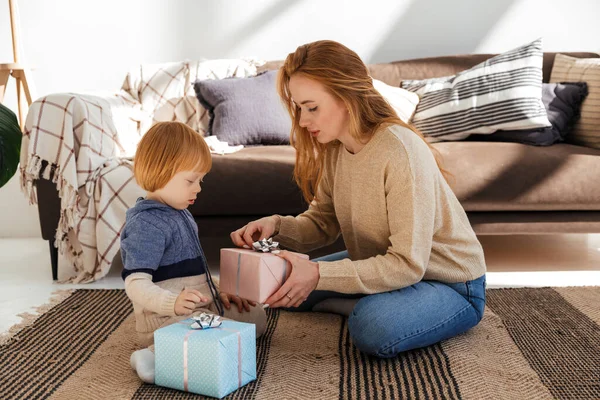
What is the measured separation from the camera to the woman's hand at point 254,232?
1.77 m

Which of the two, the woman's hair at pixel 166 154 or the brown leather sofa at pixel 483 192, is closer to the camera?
the woman's hair at pixel 166 154

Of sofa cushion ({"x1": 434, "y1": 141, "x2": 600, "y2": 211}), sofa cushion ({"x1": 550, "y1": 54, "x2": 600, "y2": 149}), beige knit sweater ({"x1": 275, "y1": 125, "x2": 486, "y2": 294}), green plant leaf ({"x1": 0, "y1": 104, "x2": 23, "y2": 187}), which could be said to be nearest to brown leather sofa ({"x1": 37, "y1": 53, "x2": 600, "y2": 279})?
sofa cushion ({"x1": 434, "y1": 141, "x2": 600, "y2": 211})

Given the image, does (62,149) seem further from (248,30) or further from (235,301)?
(248,30)

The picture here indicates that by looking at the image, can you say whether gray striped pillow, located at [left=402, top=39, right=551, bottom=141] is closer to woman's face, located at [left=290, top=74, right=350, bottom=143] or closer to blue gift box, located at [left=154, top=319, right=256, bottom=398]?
woman's face, located at [left=290, top=74, right=350, bottom=143]

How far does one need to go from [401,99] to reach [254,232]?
140cm

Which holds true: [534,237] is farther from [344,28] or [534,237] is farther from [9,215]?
[9,215]

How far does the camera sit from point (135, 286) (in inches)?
60.4

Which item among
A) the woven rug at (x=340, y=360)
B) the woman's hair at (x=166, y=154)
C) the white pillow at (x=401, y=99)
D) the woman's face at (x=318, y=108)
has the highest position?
the woman's face at (x=318, y=108)

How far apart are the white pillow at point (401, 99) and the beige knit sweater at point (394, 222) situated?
46.0 inches

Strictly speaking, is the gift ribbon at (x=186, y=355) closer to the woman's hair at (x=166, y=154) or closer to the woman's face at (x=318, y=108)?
the woman's hair at (x=166, y=154)

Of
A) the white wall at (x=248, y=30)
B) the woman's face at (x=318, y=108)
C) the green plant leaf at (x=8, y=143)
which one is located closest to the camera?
the woman's face at (x=318, y=108)

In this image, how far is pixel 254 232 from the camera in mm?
1836

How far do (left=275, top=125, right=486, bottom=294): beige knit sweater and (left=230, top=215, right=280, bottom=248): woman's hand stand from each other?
0.04 metres

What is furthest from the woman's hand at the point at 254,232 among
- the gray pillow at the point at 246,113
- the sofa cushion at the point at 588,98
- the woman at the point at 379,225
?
the sofa cushion at the point at 588,98
